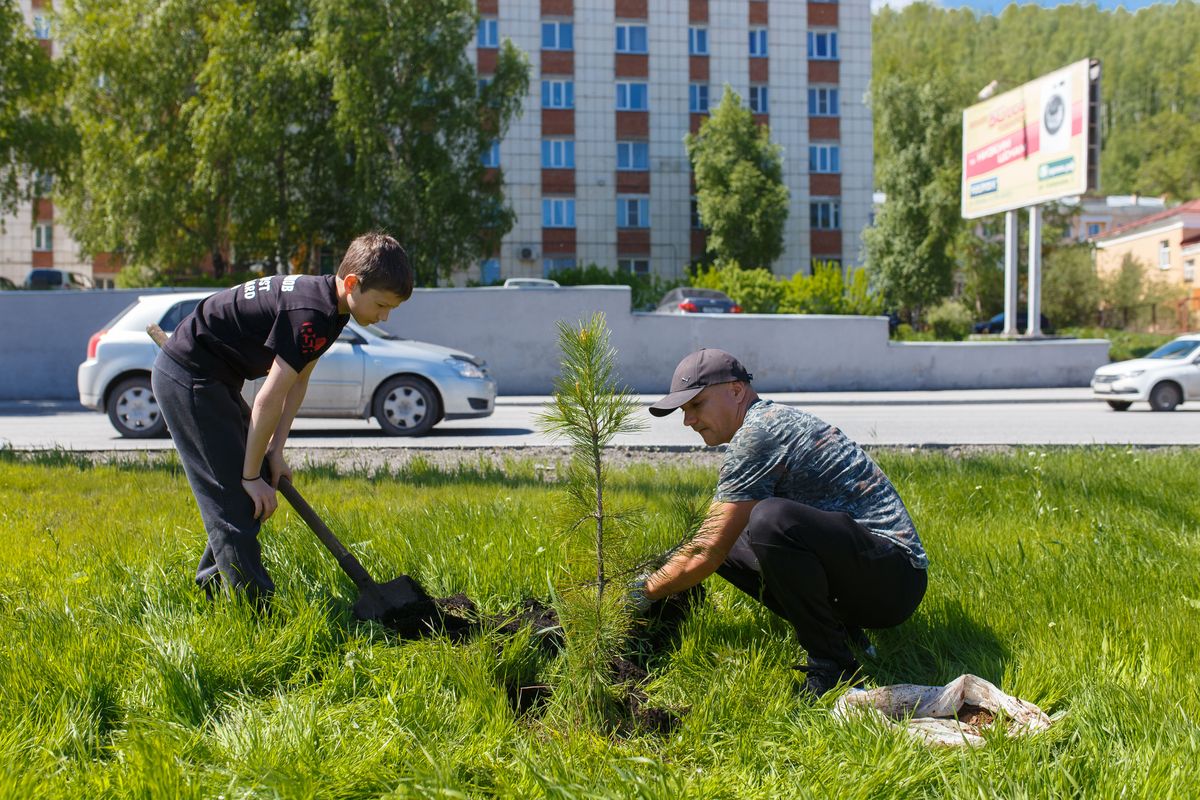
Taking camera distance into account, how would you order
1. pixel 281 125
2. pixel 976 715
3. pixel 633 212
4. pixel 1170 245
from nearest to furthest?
1. pixel 976 715
2. pixel 281 125
3. pixel 633 212
4. pixel 1170 245

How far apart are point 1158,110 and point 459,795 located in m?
106

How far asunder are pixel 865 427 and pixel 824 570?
410 inches

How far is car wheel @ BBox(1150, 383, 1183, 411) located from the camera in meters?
17.6

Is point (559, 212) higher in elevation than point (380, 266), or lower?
higher

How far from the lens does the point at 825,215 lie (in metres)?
48.1

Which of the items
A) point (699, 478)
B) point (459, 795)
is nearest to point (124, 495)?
point (699, 478)

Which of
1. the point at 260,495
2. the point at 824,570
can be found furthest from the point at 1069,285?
the point at 260,495

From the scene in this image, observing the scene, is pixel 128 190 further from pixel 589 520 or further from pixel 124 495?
pixel 589 520

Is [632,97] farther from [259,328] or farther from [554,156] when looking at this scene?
[259,328]

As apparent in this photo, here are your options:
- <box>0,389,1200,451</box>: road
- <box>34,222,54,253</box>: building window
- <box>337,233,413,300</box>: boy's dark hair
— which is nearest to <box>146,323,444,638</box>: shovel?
<box>337,233,413,300</box>: boy's dark hair

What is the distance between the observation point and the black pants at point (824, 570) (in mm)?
3396

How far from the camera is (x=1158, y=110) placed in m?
91.8

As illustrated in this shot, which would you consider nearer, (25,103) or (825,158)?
(25,103)

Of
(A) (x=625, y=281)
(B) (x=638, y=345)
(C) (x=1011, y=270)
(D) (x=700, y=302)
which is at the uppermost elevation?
(A) (x=625, y=281)
